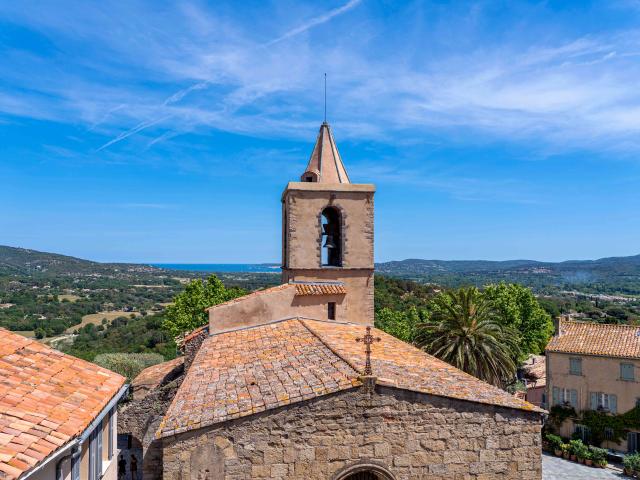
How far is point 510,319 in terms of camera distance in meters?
43.2

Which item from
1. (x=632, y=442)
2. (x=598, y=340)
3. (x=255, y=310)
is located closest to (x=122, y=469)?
(x=255, y=310)

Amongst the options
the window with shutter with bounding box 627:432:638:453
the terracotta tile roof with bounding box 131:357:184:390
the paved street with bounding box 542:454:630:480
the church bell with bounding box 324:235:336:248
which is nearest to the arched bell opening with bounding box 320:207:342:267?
the church bell with bounding box 324:235:336:248

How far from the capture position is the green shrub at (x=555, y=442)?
1169 inches

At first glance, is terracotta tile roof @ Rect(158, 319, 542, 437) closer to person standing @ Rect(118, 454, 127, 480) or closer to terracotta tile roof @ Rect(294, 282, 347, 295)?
terracotta tile roof @ Rect(294, 282, 347, 295)

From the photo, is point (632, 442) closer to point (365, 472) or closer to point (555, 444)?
point (555, 444)

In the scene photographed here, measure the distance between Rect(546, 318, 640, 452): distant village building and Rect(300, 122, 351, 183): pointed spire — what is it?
22.2m

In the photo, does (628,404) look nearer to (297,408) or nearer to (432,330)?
(432,330)

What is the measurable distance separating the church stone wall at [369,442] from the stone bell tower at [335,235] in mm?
8561

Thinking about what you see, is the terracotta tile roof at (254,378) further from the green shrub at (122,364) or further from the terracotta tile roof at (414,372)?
the green shrub at (122,364)

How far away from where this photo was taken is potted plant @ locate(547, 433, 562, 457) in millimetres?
29472

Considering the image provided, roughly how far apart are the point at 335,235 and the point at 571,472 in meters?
19.6

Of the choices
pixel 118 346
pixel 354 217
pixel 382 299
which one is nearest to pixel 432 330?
pixel 354 217

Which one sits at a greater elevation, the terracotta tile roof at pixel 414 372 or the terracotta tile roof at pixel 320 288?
the terracotta tile roof at pixel 320 288

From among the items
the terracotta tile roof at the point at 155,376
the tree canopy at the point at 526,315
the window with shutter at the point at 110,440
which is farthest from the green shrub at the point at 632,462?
the window with shutter at the point at 110,440
